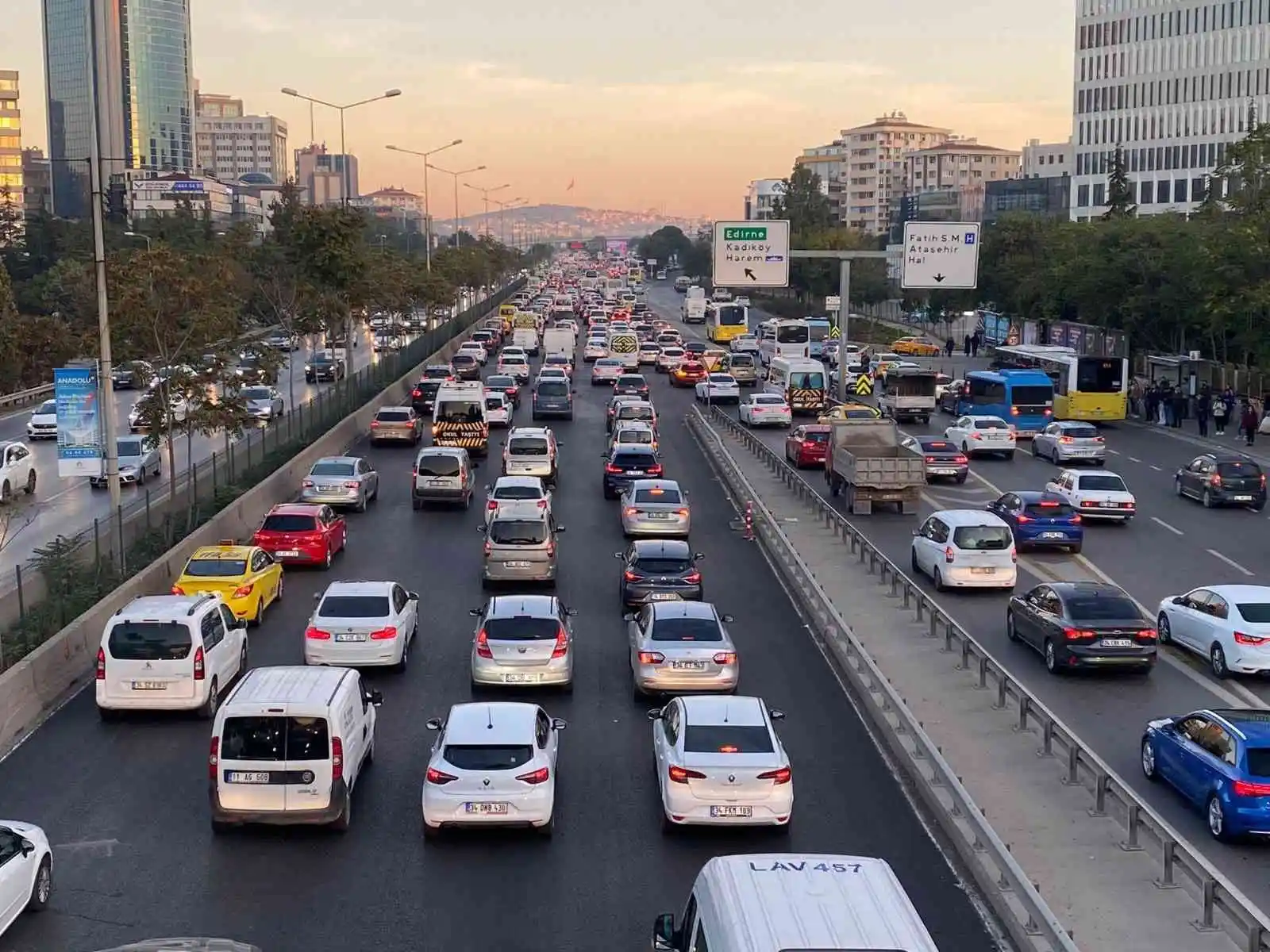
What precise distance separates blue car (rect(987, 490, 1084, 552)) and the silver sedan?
695 cm

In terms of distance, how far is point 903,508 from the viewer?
125ft

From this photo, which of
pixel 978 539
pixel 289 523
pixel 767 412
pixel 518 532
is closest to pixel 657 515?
pixel 518 532

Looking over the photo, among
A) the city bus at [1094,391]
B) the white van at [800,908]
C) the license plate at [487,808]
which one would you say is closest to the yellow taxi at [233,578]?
the license plate at [487,808]

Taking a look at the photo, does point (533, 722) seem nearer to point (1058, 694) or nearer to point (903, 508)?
point (1058, 694)

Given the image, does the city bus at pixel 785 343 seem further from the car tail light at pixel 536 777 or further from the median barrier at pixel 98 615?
the car tail light at pixel 536 777

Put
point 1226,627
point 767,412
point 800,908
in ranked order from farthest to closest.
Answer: point 767,412, point 1226,627, point 800,908

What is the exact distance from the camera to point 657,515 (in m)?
32.1

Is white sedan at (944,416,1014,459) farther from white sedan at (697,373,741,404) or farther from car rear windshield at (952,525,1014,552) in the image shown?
car rear windshield at (952,525,1014,552)

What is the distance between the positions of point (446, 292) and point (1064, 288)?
34.5 m

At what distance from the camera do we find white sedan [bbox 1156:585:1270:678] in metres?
21.0

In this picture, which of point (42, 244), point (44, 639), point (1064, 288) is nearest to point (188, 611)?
point (44, 639)

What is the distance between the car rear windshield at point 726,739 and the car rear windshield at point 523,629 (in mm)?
5299

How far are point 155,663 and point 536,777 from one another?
6762mm

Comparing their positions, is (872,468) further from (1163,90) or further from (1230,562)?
(1163,90)
